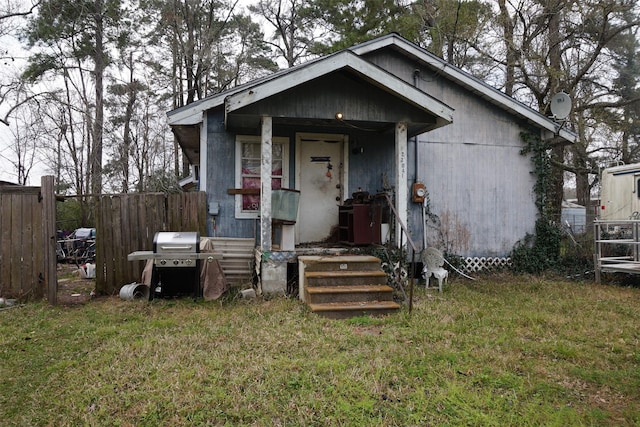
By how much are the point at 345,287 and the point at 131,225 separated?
3788mm

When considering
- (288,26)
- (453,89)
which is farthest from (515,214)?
(288,26)

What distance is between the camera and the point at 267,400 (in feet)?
9.24

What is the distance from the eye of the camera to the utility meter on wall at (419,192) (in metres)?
7.93

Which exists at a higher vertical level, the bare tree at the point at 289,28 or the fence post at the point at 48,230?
the bare tree at the point at 289,28

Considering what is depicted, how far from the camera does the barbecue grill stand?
5574 millimetres

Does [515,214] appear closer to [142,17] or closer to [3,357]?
[3,357]

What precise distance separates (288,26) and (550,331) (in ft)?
56.8

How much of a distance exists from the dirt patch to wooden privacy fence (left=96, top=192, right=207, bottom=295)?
0.34 meters

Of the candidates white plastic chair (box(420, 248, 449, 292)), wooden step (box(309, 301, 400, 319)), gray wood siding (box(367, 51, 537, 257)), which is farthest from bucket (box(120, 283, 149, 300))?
gray wood siding (box(367, 51, 537, 257))

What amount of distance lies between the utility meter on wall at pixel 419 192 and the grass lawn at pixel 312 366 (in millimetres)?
2884

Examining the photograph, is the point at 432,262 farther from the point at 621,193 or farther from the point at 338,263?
the point at 621,193

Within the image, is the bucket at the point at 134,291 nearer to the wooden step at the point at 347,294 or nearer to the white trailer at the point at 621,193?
the wooden step at the point at 347,294

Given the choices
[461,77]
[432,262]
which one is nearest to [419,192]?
[432,262]

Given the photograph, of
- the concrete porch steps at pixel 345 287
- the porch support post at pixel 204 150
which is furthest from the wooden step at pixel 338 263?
the porch support post at pixel 204 150
